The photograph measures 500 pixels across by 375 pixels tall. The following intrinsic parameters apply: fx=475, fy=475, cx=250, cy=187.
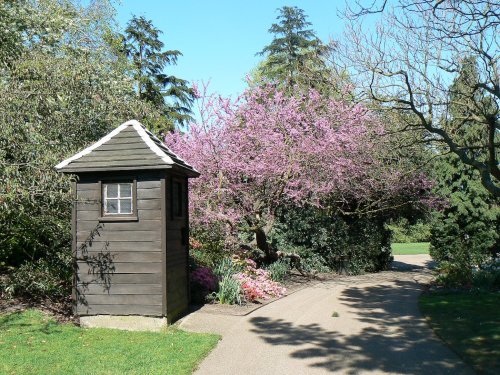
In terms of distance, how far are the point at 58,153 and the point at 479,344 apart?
8122mm

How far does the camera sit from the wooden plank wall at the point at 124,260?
8352 mm

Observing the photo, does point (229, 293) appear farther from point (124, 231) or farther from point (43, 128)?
point (43, 128)

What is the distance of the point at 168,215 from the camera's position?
346 inches

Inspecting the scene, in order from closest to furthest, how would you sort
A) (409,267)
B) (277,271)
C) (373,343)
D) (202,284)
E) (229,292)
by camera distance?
(373,343), (229,292), (202,284), (277,271), (409,267)

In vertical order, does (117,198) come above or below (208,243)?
above

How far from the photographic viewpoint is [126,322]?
8336 millimetres

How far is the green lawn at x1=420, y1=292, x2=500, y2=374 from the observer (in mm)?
6570

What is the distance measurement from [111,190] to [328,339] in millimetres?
4613

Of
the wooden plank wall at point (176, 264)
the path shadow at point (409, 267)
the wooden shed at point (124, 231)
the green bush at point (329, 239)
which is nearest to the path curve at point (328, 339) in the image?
the wooden plank wall at point (176, 264)

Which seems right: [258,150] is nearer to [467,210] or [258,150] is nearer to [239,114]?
[239,114]

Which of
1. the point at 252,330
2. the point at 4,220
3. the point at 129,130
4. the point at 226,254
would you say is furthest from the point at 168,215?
the point at 226,254

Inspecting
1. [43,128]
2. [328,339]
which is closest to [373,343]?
[328,339]

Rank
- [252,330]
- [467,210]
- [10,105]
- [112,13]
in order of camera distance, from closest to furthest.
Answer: [252,330], [10,105], [467,210], [112,13]

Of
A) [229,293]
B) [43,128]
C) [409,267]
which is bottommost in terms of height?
[409,267]
